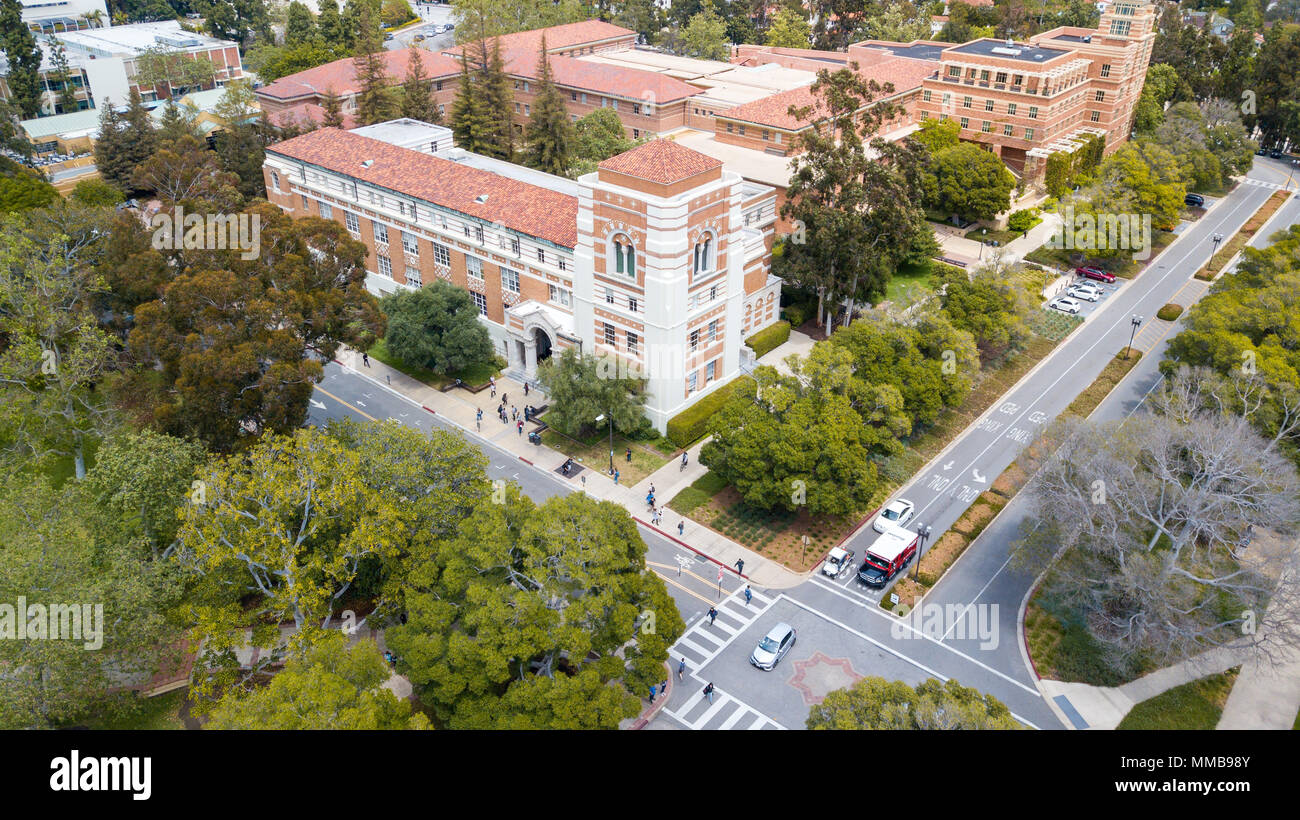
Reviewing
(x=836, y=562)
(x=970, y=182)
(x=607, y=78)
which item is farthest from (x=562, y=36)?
(x=836, y=562)

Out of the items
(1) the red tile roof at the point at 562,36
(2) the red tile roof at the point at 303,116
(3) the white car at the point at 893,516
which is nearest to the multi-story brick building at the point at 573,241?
(2) the red tile roof at the point at 303,116

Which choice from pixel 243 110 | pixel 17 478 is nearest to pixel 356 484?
pixel 17 478

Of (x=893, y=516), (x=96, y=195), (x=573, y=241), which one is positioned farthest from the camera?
(x=96, y=195)

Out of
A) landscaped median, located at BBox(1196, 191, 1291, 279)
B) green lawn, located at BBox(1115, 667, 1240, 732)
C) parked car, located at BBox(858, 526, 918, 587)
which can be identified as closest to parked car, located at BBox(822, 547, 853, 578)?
parked car, located at BBox(858, 526, 918, 587)

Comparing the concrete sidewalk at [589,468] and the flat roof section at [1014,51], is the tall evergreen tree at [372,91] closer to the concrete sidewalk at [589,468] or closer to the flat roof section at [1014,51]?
the concrete sidewalk at [589,468]

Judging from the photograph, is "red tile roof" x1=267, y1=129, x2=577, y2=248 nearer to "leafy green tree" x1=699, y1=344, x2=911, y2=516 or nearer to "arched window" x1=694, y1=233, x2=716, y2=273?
"arched window" x1=694, y1=233, x2=716, y2=273

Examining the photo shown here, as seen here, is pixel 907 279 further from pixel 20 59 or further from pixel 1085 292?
pixel 20 59

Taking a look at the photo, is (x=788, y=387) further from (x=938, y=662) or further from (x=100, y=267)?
(x=100, y=267)
